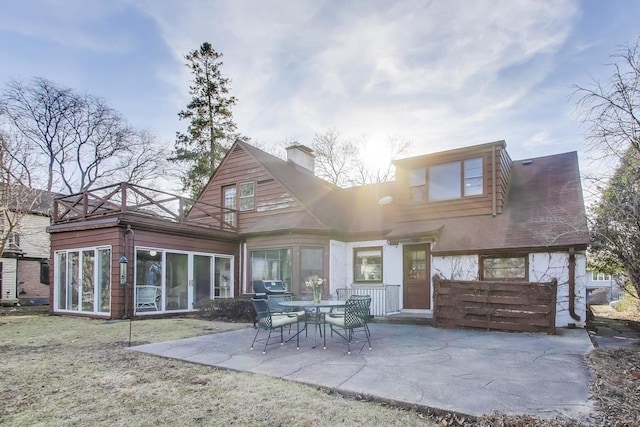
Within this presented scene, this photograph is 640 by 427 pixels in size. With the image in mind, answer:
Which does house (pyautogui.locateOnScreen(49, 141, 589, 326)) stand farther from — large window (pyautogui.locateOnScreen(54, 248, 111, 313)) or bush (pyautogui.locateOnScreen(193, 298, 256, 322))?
bush (pyautogui.locateOnScreen(193, 298, 256, 322))

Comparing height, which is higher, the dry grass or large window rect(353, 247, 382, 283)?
large window rect(353, 247, 382, 283)

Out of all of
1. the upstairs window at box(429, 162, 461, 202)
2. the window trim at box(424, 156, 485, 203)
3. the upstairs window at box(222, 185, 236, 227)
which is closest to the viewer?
the window trim at box(424, 156, 485, 203)

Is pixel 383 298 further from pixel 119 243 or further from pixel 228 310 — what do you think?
pixel 119 243

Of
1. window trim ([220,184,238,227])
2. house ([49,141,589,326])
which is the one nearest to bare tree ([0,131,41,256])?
house ([49,141,589,326])

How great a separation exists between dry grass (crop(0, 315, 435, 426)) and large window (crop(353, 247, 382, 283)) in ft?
25.1

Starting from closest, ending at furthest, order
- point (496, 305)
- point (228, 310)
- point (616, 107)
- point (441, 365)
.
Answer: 1. point (441, 365)
2. point (616, 107)
3. point (496, 305)
4. point (228, 310)

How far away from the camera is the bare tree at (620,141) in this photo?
18.7 ft

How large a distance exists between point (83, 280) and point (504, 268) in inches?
471

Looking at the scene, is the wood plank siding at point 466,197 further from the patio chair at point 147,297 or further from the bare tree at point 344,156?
the bare tree at point 344,156

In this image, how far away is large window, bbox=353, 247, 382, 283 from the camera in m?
12.2

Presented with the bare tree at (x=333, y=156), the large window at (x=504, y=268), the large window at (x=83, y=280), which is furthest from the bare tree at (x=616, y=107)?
the bare tree at (x=333, y=156)

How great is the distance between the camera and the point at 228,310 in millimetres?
10688

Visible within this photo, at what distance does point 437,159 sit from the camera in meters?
11.9

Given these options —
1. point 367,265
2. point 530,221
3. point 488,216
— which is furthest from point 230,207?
point 530,221
